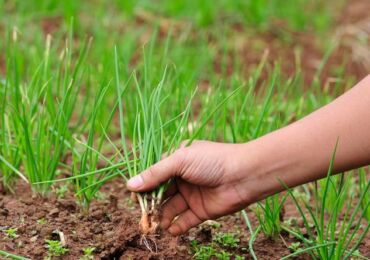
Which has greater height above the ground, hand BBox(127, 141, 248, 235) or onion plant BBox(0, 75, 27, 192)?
hand BBox(127, 141, 248, 235)

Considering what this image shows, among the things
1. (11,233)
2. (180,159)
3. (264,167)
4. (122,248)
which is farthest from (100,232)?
(264,167)

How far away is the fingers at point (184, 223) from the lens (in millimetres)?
2588

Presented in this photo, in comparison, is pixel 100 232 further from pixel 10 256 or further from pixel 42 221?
pixel 10 256

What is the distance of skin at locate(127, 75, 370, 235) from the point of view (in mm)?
2281

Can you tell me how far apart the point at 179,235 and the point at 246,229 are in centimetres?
43

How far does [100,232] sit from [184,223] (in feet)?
0.87

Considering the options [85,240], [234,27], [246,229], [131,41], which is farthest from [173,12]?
[85,240]

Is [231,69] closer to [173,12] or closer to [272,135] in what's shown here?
[173,12]

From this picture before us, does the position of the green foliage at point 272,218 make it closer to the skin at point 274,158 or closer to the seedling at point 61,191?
the skin at point 274,158

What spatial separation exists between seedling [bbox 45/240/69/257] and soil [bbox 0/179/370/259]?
0.6 inches

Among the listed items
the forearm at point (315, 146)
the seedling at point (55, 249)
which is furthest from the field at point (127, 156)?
the forearm at point (315, 146)

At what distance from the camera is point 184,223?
2596mm

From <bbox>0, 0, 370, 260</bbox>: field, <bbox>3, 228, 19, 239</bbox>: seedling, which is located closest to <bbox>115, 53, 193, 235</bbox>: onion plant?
<bbox>0, 0, 370, 260</bbox>: field

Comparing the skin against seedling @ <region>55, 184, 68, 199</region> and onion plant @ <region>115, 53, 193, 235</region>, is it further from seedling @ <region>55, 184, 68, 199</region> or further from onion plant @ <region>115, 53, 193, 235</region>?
seedling @ <region>55, 184, 68, 199</region>
